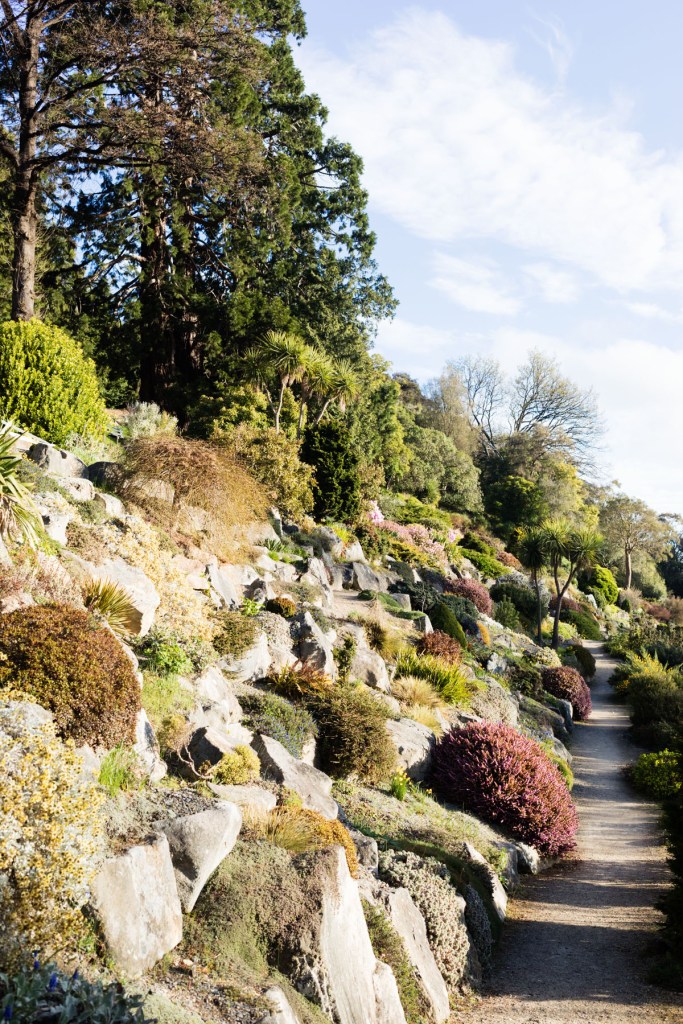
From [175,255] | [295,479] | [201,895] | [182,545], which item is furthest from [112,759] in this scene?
[175,255]

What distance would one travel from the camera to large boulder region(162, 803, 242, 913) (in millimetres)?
4500

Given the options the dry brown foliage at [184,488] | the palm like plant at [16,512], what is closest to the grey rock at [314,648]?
the dry brown foliage at [184,488]

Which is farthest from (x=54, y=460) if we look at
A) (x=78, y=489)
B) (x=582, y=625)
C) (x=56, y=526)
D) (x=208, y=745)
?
(x=582, y=625)

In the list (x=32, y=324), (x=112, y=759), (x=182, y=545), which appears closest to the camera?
(x=112, y=759)

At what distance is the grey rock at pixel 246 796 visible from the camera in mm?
5691

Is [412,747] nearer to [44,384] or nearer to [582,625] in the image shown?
[44,384]

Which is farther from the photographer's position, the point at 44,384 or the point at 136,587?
the point at 44,384

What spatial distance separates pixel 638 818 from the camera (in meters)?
11.8

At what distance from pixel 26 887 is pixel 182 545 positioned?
7533 mm

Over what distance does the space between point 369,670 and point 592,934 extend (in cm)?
492

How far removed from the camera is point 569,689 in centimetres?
1852

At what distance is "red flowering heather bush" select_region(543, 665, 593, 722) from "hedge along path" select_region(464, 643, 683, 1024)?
565cm

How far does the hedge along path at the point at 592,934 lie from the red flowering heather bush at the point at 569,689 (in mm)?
5647

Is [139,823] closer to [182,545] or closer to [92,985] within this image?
[92,985]
